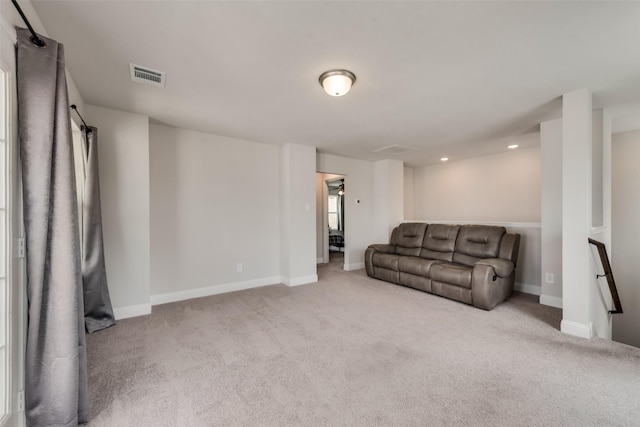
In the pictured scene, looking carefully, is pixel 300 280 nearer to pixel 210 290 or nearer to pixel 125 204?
pixel 210 290

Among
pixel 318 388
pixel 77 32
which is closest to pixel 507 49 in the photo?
pixel 318 388

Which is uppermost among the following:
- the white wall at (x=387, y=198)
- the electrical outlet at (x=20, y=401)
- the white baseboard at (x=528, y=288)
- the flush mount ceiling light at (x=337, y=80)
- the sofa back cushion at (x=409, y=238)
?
the flush mount ceiling light at (x=337, y=80)

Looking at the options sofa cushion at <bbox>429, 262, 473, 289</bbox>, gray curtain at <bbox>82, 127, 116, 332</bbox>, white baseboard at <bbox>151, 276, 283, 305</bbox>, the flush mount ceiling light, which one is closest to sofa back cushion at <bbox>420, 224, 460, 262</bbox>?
sofa cushion at <bbox>429, 262, 473, 289</bbox>

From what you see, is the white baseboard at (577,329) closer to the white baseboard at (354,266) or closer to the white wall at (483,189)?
the white wall at (483,189)

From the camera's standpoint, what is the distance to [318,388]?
5.82ft

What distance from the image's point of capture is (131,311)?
3014 mm

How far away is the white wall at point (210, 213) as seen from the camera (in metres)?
3.52

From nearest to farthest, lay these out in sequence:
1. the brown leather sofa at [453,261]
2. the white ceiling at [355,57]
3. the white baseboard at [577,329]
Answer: the white ceiling at [355,57] < the white baseboard at [577,329] < the brown leather sofa at [453,261]

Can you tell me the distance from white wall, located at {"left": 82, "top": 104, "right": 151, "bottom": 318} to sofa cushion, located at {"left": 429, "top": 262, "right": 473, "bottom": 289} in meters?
3.70

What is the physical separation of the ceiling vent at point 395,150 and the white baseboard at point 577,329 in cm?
312

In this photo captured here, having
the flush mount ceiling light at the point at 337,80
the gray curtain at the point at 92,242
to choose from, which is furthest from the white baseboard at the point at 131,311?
the flush mount ceiling light at the point at 337,80

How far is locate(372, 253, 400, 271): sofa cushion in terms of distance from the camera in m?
4.29

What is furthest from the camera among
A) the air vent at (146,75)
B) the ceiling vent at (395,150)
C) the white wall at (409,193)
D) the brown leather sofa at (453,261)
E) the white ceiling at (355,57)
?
the white wall at (409,193)

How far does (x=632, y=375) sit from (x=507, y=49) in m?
2.49
